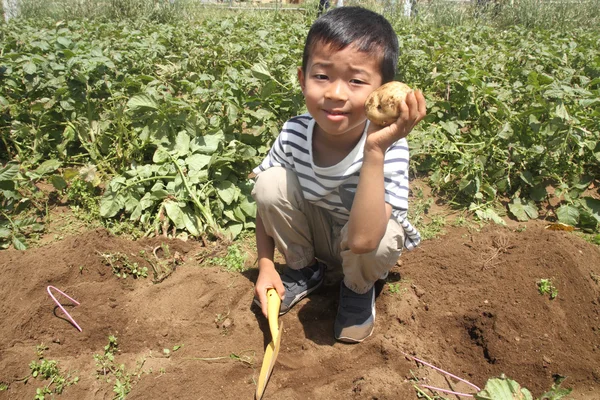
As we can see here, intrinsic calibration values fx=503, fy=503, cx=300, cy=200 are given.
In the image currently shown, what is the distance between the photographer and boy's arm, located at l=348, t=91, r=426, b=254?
1494 millimetres

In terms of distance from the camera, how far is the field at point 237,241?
1.81m

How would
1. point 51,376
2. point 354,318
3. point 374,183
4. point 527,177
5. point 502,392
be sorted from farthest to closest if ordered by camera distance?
point 527,177
point 354,318
point 51,376
point 374,183
point 502,392

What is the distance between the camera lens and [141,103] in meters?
2.65

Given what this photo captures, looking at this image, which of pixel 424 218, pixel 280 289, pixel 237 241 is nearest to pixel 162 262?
pixel 237 241

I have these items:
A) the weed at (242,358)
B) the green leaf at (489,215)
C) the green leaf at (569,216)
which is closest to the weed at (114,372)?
the weed at (242,358)

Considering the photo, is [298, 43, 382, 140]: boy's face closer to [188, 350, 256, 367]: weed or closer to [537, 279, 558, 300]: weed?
[188, 350, 256, 367]: weed

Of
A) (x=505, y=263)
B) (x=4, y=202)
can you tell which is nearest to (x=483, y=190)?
(x=505, y=263)

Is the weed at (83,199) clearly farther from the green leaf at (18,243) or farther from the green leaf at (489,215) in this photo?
the green leaf at (489,215)

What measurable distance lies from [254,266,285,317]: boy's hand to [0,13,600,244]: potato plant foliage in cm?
60

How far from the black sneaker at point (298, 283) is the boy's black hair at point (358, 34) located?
0.89m

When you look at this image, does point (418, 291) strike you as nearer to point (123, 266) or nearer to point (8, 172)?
point (123, 266)

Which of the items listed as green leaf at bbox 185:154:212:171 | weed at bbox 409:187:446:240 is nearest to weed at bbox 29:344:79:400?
green leaf at bbox 185:154:212:171

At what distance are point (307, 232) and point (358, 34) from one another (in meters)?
0.82

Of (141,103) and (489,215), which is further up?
(141,103)
